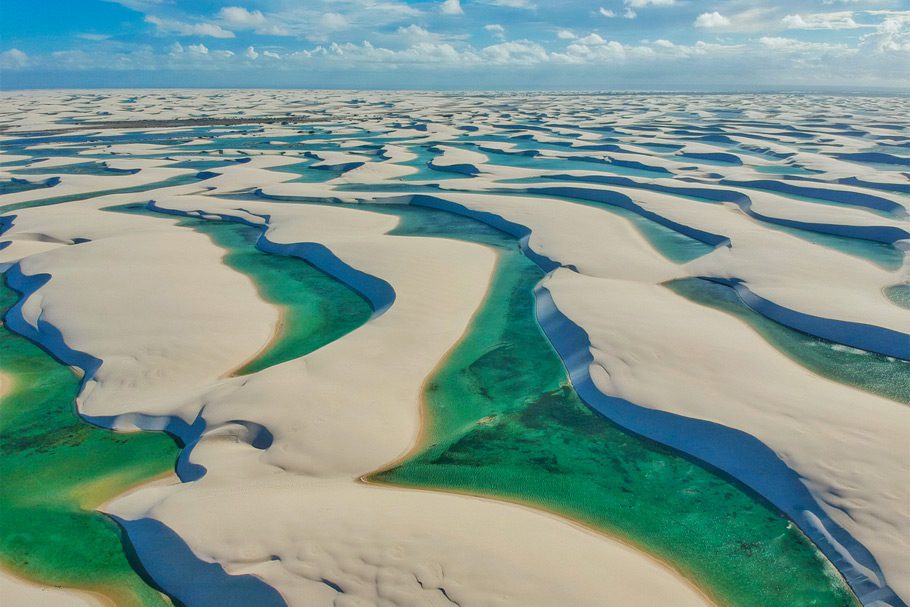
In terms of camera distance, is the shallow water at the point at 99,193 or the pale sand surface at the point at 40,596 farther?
the shallow water at the point at 99,193

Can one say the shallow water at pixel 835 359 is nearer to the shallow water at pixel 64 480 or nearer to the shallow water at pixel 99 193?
the shallow water at pixel 64 480

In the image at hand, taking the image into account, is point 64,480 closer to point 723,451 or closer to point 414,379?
point 414,379

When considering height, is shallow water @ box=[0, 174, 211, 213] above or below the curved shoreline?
below

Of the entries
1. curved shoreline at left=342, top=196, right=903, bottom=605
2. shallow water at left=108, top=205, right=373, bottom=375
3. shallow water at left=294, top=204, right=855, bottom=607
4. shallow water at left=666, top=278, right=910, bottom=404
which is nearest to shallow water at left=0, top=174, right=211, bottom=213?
shallow water at left=108, top=205, right=373, bottom=375

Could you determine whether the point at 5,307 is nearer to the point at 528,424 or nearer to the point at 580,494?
the point at 528,424

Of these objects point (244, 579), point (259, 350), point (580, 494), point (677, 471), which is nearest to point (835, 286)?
point (677, 471)

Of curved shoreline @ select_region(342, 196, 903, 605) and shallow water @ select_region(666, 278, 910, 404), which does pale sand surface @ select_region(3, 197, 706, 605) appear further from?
shallow water @ select_region(666, 278, 910, 404)

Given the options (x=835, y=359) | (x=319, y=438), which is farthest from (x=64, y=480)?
(x=835, y=359)

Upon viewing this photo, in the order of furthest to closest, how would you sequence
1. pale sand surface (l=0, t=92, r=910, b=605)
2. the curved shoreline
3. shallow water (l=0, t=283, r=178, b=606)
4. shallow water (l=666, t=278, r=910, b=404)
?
shallow water (l=666, t=278, r=910, b=404) < shallow water (l=0, t=283, r=178, b=606) < the curved shoreline < pale sand surface (l=0, t=92, r=910, b=605)

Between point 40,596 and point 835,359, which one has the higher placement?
point 835,359

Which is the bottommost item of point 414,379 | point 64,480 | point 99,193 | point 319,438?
point 99,193

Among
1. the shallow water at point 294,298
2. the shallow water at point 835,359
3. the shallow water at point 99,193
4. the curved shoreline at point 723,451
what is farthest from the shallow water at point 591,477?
the shallow water at point 99,193

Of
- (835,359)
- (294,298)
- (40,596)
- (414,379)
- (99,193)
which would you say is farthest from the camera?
(99,193)
